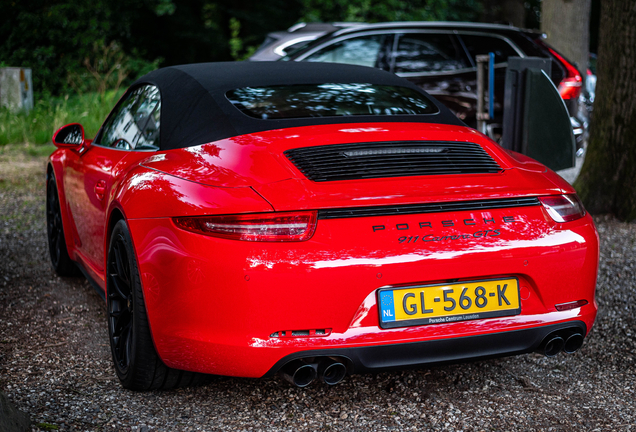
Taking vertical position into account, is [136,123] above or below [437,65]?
above

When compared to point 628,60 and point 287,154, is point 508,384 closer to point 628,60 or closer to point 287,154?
point 287,154

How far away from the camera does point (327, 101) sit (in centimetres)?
340

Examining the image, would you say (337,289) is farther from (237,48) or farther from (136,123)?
(237,48)

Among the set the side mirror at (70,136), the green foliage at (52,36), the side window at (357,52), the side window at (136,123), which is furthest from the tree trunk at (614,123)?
the green foliage at (52,36)

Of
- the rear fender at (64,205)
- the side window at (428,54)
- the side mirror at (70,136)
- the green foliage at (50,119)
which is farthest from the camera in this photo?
the green foliage at (50,119)

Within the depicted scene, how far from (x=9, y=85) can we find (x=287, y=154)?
12.0 meters

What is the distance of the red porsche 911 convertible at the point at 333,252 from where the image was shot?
7.98 feet

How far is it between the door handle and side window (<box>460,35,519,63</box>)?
6416mm

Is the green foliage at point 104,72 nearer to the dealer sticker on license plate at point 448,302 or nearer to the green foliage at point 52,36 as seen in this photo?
the green foliage at point 52,36

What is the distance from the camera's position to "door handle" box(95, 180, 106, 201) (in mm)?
3510

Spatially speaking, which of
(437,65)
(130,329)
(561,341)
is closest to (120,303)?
(130,329)

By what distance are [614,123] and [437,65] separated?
3.07 m

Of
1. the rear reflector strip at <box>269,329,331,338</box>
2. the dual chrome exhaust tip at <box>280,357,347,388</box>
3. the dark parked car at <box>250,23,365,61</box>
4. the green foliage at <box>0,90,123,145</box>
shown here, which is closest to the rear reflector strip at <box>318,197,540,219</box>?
the rear reflector strip at <box>269,329,331,338</box>

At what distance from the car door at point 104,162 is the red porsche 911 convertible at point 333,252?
1.00 feet
